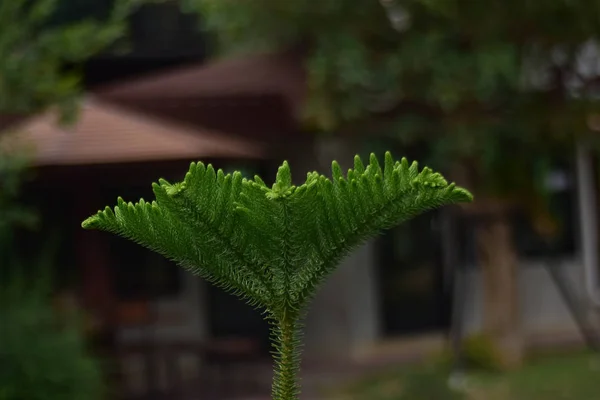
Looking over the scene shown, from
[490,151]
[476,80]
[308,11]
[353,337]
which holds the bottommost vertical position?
[353,337]

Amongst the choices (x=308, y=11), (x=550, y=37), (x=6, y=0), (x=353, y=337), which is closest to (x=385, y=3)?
(x=308, y=11)

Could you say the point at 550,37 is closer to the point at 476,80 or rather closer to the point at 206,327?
the point at 476,80

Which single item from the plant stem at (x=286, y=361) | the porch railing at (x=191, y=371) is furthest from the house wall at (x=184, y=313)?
the plant stem at (x=286, y=361)

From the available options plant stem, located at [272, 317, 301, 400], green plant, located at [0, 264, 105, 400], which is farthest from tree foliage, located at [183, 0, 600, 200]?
plant stem, located at [272, 317, 301, 400]

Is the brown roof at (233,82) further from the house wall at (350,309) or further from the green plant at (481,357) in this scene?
the green plant at (481,357)

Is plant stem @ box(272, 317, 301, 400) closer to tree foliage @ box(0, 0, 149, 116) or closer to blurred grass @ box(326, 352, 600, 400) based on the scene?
tree foliage @ box(0, 0, 149, 116)

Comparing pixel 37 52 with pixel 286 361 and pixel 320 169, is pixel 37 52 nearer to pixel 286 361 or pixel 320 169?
pixel 286 361
